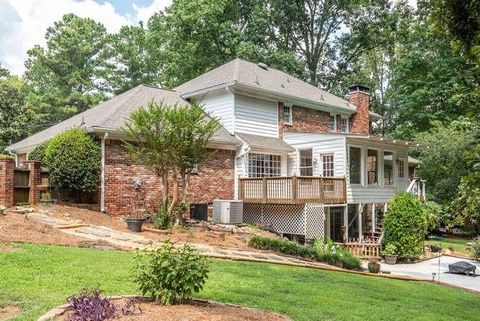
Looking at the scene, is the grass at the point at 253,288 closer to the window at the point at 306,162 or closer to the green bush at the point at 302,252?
the green bush at the point at 302,252

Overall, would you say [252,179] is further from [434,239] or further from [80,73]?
[80,73]

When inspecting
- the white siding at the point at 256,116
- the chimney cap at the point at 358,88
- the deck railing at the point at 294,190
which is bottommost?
the deck railing at the point at 294,190

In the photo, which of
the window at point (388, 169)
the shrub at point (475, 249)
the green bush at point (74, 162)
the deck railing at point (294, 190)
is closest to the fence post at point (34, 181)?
the green bush at point (74, 162)

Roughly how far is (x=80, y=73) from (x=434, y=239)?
3466 centimetres

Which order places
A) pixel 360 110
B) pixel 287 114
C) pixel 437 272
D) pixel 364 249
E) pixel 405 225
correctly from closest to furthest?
pixel 437 272
pixel 405 225
pixel 364 249
pixel 287 114
pixel 360 110

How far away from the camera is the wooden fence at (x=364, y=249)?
17577mm

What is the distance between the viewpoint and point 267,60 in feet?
111

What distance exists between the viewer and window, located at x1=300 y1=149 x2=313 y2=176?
20.8m

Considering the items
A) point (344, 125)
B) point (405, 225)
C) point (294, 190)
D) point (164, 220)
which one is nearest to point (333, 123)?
point (344, 125)

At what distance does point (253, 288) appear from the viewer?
7125 mm

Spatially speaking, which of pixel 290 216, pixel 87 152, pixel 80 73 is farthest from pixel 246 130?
pixel 80 73

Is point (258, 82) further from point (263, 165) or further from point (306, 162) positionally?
point (306, 162)

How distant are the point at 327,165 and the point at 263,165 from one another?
2960 millimetres

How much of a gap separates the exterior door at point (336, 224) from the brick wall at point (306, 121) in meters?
4.52
